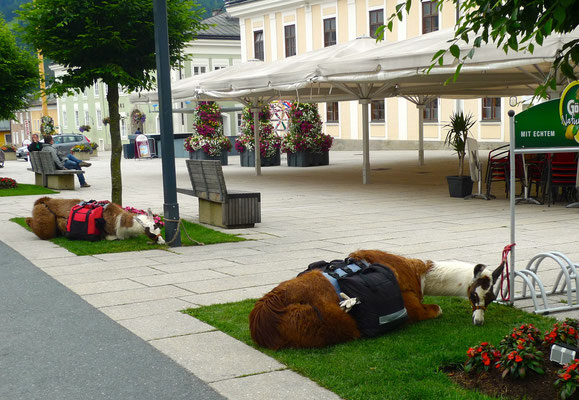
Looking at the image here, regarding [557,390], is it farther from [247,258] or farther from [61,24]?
[61,24]

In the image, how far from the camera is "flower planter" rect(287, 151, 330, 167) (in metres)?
25.3

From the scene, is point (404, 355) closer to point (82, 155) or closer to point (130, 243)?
point (130, 243)

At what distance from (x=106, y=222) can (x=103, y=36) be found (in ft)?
9.83

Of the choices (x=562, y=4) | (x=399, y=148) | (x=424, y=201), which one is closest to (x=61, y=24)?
(x=424, y=201)

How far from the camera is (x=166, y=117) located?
916cm

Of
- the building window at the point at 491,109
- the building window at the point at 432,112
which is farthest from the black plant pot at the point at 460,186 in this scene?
the building window at the point at 432,112

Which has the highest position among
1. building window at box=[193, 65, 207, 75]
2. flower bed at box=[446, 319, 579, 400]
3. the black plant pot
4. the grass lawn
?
building window at box=[193, 65, 207, 75]

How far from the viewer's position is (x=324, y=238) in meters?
9.75

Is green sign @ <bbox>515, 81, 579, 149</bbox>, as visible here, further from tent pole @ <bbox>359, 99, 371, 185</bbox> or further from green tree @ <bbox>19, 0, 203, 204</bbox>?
tent pole @ <bbox>359, 99, 371, 185</bbox>

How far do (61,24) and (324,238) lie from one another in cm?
489

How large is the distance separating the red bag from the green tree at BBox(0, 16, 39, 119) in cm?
1066

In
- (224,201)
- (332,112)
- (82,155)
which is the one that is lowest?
(224,201)

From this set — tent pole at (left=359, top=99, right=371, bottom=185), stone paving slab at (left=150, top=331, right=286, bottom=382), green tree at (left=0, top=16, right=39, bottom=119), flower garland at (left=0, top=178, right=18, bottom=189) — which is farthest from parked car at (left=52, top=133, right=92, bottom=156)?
stone paving slab at (left=150, top=331, right=286, bottom=382)

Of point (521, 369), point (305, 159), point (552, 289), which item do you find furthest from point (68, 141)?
point (521, 369)
